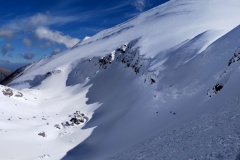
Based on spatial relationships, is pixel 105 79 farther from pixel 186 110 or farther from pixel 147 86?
pixel 186 110

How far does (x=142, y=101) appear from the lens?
1531 inches

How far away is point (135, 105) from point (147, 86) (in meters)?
4.68

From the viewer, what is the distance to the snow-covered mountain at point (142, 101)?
2269 centimetres

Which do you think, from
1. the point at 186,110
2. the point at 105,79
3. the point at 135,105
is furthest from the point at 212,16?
the point at 186,110

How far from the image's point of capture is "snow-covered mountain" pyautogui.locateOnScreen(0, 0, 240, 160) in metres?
22.7

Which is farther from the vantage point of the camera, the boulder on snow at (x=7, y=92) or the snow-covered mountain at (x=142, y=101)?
the boulder on snow at (x=7, y=92)

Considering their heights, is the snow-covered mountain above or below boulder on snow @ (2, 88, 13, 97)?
below

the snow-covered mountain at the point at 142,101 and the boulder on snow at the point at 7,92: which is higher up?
the boulder on snow at the point at 7,92

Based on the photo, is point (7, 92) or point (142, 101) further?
point (7, 92)

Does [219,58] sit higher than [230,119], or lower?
higher

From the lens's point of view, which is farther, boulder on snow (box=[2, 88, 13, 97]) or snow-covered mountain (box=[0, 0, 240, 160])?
boulder on snow (box=[2, 88, 13, 97])

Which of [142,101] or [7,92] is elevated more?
[7,92]

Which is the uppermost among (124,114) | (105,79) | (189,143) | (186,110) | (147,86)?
(105,79)

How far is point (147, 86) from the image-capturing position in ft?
140
